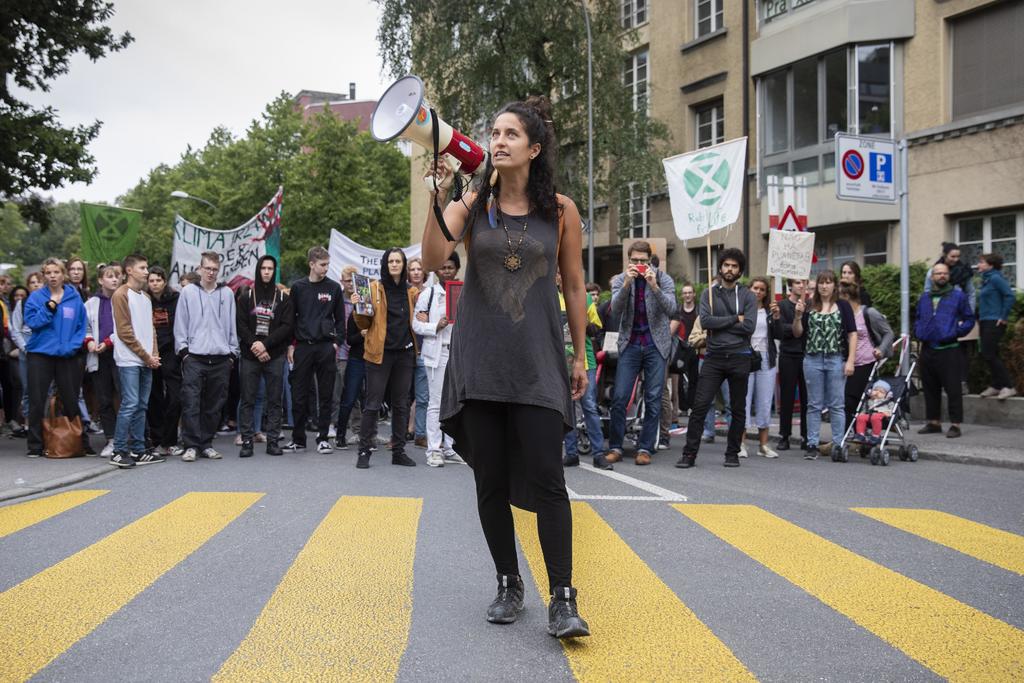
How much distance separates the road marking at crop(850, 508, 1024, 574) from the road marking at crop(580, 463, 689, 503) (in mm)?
1308

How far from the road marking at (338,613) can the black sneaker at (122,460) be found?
394cm

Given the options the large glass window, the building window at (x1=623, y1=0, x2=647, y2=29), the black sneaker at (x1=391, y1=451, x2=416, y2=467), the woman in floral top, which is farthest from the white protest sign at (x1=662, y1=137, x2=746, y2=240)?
the building window at (x1=623, y1=0, x2=647, y2=29)

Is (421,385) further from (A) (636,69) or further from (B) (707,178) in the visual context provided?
(A) (636,69)

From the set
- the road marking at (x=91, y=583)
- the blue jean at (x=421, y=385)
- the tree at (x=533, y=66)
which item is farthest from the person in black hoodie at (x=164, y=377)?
the tree at (x=533, y=66)

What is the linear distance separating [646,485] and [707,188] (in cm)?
585

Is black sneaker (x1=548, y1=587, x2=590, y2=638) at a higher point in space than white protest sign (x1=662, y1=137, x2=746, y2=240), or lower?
lower

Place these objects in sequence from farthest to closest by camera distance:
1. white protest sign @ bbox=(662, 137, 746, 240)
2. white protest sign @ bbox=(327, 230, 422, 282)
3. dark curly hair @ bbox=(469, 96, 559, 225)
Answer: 1. white protest sign @ bbox=(327, 230, 422, 282)
2. white protest sign @ bbox=(662, 137, 746, 240)
3. dark curly hair @ bbox=(469, 96, 559, 225)

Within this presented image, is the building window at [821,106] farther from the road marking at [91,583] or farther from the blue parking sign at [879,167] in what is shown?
the road marking at [91,583]

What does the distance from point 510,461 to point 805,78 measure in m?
20.1

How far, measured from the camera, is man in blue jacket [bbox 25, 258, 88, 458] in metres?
9.51

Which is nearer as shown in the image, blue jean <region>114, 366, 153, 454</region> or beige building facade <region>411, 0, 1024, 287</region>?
blue jean <region>114, 366, 153, 454</region>

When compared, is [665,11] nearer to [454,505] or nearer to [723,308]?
[723,308]

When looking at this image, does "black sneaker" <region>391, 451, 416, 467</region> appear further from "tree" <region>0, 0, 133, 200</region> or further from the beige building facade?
the beige building facade

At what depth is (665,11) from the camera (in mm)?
25719
